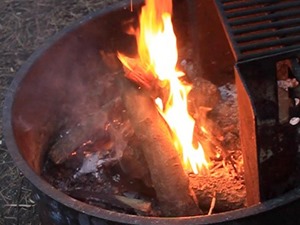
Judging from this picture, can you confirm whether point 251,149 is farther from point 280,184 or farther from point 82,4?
point 82,4

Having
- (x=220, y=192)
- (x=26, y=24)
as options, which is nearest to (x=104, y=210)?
(x=220, y=192)

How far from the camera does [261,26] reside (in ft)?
6.44

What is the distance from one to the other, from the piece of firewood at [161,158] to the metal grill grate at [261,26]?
619 mm

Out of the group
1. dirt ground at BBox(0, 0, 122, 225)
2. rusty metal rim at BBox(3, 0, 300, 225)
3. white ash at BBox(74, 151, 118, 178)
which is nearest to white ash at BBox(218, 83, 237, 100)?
white ash at BBox(74, 151, 118, 178)

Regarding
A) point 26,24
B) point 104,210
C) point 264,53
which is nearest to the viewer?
point 264,53

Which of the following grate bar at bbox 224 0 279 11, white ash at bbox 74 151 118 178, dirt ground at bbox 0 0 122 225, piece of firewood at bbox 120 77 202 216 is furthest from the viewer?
dirt ground at bbox 0 0 122 225

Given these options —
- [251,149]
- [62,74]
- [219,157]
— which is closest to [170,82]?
[219,157]

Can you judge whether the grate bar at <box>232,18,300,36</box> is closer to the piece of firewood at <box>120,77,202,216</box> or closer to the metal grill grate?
the metal grill grate

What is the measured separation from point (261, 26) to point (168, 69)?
88 centimetres

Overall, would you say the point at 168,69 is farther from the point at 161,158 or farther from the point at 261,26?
the point at 261,26

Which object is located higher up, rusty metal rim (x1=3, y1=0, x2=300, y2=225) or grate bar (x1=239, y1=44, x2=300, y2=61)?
grate bar (x1=239, y1=44, x2=300, y2=61)

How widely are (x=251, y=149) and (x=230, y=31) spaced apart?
400 millimetres

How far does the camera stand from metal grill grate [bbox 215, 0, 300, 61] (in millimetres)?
1893

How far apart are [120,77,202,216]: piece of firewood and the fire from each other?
0.27 ft
